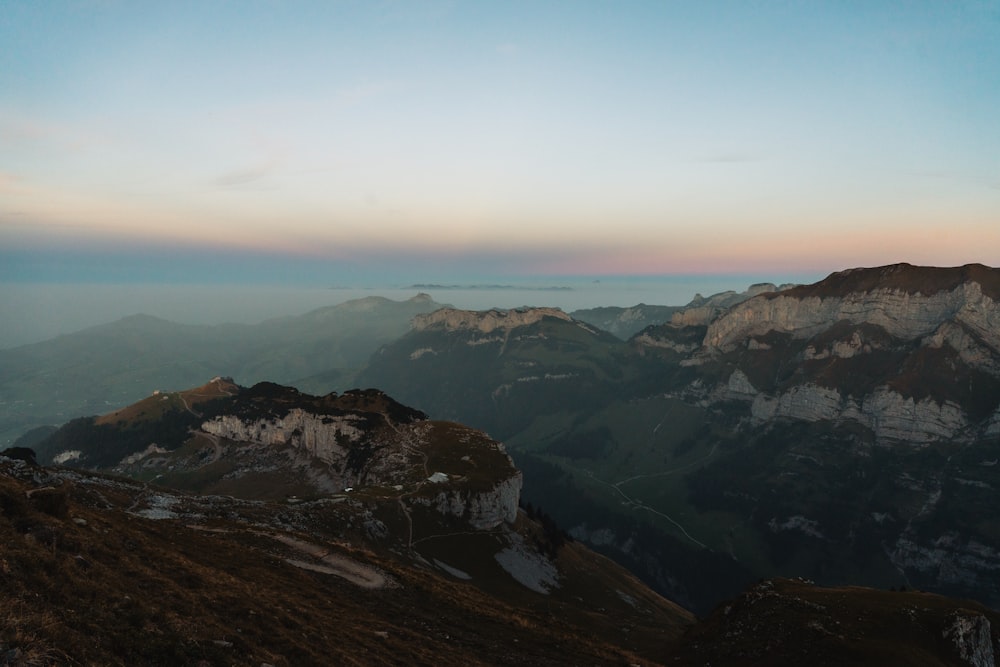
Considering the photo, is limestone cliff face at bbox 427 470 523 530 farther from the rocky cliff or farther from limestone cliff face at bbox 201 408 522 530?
the rocky cliff

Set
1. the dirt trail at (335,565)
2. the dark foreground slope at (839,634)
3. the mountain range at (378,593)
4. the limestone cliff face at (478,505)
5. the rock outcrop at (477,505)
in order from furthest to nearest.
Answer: the limestone cliff face at (478,505), the rock outcrop at (477,505), the dark foreground slope at (839,634), the dirt trail at (335,565), the mountain range at (378,593)

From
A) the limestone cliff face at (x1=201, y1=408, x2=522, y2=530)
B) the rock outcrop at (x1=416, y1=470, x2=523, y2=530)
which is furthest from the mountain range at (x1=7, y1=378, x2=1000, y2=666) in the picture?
the limestone cliff face at (x1=201, y1=408, x2=522, y2=530)

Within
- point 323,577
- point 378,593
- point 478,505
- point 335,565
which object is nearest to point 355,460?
point 478,505

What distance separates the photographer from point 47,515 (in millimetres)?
27422

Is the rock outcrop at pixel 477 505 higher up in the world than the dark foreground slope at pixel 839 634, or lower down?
lower down

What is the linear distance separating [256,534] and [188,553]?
18.9m

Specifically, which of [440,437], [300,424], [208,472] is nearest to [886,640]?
[440,437]

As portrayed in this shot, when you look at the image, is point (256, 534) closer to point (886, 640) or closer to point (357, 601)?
point (357, 601)

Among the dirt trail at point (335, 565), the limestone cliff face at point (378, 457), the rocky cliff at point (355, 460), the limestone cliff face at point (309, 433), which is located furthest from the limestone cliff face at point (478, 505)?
the limestone cliff face at point (309, 433)

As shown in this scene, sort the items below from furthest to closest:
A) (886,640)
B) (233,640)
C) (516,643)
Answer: (886,640)
(516,643)
(233,640)

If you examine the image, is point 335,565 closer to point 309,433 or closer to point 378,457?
point 378,457

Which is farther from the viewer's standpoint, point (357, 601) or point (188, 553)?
point (357, 601)

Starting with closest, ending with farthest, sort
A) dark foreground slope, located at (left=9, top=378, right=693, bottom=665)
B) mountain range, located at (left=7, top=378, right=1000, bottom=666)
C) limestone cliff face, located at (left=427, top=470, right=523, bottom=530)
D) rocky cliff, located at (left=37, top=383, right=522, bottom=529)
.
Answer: dark foreground slope, located at (left=9, top=378, right=693, bottom=665) < mountain range, located at (left=7, top=378, right=1000, bottom=666) < limestone cliff face, located at (left=427, top=470, right=523, bottom=530) < rocky cliff, located at (left=37, top=383, right=522, bottom=529)

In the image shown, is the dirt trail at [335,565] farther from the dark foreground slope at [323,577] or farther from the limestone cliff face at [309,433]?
the limestone cliff face at [309,433]
